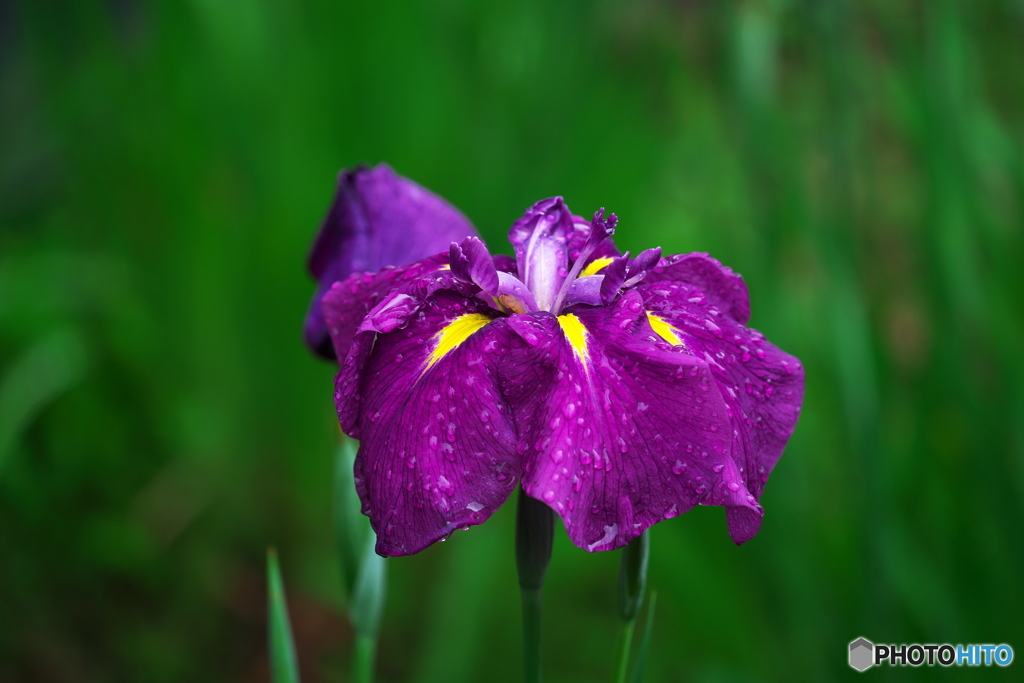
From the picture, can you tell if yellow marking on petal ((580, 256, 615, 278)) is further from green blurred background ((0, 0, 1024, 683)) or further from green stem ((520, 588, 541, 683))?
green blurred background ((0, 0, 1024, 683))

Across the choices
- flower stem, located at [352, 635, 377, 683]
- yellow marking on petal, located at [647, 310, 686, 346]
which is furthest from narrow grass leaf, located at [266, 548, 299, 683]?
yellow marking on petal, located at [647, 310, 686, 346]

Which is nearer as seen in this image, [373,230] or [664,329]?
[664,329]

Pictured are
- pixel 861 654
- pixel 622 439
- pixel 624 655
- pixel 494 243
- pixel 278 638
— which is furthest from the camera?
pixel 494 243

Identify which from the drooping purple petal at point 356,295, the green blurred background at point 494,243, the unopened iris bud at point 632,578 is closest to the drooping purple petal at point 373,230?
the drooping purple petal at point 356,295

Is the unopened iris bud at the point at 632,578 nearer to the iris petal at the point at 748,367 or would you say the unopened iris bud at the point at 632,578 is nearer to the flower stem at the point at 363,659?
the iris petal at the point at 748,367

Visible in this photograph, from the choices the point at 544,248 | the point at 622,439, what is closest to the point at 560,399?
the point at 622,439

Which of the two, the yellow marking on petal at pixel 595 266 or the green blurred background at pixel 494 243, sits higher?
the yellow marking on petal at pixel 595 266

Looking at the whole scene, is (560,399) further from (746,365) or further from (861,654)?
(861,654)
